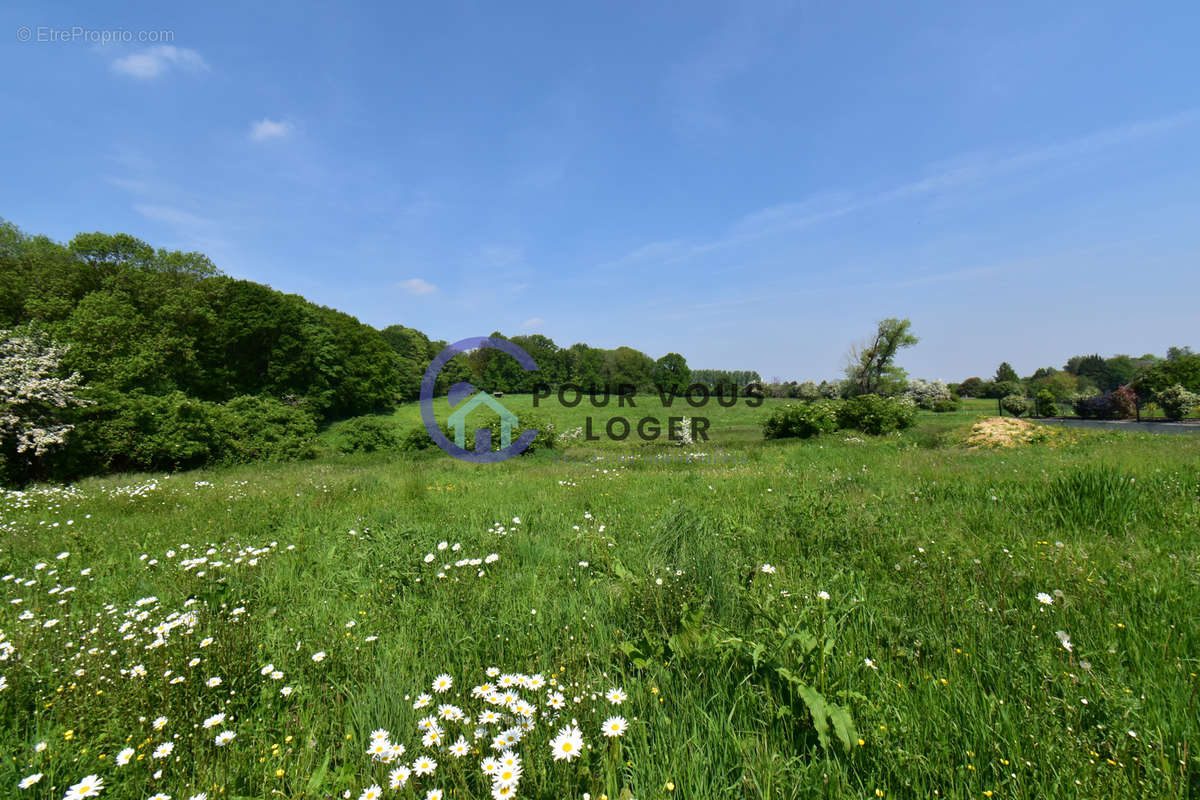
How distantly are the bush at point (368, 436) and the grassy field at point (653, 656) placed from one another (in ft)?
64.3

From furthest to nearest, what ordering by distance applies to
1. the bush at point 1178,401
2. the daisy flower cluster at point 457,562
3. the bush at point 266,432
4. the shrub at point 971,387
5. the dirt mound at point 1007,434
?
the shrub at point 971,387 → the bush at point 1178,401 → the bush at point 266,432 → the dirt mound at point 1007,434 → the daisy flower cluster at point 457,562

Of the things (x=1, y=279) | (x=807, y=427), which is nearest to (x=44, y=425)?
(x=1, y=279)

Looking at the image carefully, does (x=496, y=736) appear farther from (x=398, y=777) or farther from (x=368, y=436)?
(x=368, y=436)

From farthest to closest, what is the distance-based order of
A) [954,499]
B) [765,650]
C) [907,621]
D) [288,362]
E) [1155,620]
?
[288,362]
[954,499]
[907,621]
[1155,620]
[765,650]

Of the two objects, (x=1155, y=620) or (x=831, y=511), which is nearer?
(x=1155, y=620)

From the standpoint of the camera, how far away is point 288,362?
39.6 metres

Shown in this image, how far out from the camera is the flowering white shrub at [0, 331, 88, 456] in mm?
15125

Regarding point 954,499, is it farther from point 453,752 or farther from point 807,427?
point 807,427

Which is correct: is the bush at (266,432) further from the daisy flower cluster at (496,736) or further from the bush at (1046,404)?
the bush at (1046,404)

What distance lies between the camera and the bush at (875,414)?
77.3 feet

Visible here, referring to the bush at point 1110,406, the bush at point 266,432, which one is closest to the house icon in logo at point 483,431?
the bush at point 266,432

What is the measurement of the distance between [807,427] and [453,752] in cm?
2540

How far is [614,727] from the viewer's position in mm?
2070


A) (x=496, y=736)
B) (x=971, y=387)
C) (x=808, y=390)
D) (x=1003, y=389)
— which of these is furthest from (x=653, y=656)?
(x=971, y=387)
